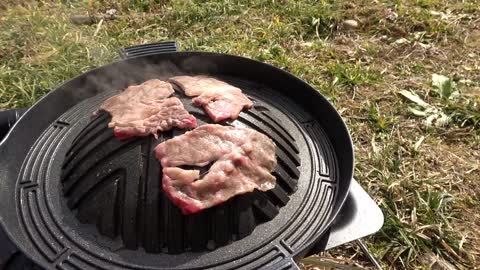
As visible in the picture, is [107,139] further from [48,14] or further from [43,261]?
[48,14]

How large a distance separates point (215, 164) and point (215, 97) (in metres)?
0.48

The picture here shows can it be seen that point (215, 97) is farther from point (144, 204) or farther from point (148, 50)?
point (148, 50)

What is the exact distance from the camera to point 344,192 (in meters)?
2.39

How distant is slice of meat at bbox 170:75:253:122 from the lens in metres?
2.47

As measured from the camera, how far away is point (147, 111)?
2.46 m

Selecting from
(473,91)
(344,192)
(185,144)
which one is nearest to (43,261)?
(185,144)

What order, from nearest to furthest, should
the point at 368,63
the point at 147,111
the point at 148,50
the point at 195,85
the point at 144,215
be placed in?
the point at 144,215 < the point at 147,111 < the point at 195,85 < the point at 148,50 < the point at 368,63

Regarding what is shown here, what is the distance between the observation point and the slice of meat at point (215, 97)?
2.47 meters

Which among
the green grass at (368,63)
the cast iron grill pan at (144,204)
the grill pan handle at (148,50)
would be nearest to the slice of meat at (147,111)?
the cast iron grill pan at (144,204)

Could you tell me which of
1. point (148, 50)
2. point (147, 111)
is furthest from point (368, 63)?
point (147, 111)

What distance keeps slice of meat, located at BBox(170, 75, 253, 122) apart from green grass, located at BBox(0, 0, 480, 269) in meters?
1.78

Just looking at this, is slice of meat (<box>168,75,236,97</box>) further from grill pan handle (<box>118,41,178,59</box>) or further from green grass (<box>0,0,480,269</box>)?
green grass (<box>0,0,480,269</box>)

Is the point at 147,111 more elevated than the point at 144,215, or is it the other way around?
the point at 147,111

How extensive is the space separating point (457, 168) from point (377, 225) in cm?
222
